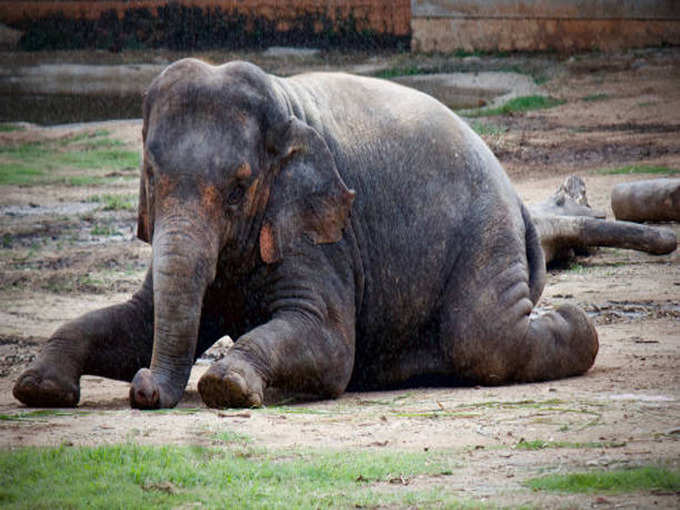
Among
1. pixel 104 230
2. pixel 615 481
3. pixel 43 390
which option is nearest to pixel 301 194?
pixel 43 390

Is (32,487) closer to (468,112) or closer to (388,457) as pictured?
(388,457)

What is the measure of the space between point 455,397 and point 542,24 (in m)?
25.2

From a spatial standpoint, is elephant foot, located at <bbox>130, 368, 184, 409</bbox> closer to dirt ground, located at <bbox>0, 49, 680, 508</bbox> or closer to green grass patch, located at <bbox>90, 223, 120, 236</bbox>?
dirt ground, located at <bbox>0, 49, 680, 508</bbox>

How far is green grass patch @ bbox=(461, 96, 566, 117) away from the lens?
2184 cm

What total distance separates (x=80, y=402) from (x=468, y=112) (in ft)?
52.0

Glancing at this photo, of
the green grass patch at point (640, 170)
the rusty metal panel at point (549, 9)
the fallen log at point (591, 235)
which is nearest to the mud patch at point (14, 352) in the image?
the fallen log at point (591, 235)

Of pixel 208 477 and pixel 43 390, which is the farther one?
pixel 43 390

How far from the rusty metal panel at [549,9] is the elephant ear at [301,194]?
2416 cm

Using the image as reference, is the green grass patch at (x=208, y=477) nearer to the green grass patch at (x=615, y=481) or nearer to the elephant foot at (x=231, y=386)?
the green grass patch at (x=615, y=481)

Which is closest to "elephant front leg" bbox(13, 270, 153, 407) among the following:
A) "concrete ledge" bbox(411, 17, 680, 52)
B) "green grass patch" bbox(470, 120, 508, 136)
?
"green grass patch" bbox(470, 120, 508, 136)

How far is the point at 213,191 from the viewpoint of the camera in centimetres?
641

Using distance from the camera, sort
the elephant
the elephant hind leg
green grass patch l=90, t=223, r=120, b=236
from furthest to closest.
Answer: green grass patch l=90, t=223, r=120, b=236 < the elephant hind leg < the elephant

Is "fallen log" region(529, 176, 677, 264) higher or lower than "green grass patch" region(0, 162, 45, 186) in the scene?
higher

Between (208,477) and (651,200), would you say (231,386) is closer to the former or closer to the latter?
(208,477)
